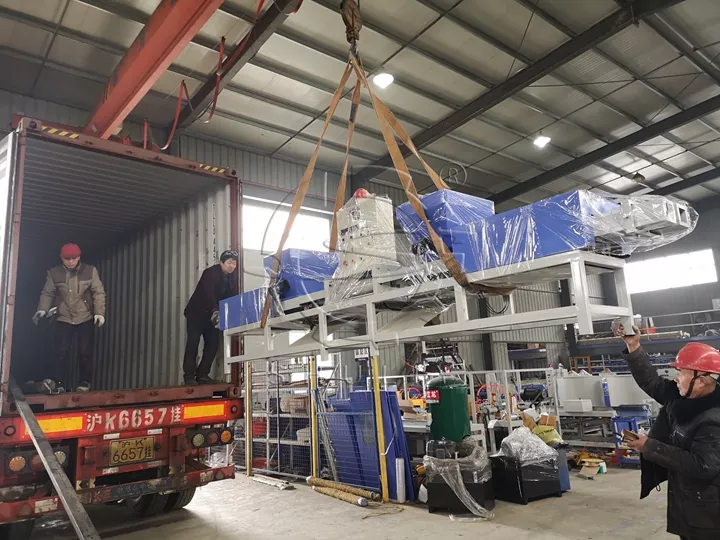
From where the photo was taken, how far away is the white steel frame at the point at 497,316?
294cm

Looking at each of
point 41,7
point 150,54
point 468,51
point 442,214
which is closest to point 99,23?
point 41,7

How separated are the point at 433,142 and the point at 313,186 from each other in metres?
3.02

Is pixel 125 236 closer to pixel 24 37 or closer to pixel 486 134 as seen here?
pixel 24 37

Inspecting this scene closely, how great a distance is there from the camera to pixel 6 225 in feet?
12.3

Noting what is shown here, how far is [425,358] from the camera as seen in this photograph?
1474 cm

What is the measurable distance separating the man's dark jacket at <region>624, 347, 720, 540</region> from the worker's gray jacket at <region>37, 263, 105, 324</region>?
15.5ft

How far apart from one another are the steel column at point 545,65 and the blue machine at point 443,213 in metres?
6.26

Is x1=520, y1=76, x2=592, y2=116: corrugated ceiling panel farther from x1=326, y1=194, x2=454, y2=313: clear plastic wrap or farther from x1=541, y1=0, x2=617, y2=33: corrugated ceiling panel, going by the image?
x1=326, y1=194, x2=454, y2=313: clear plastic wrap

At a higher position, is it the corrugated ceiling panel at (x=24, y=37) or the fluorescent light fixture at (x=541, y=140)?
the fluorescent light fixture at (x=541, y=140)

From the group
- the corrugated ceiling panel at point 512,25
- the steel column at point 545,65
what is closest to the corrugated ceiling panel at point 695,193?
the steel column at point 545,65

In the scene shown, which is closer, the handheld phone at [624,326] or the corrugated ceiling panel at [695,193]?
the handheld phone at [624,326]

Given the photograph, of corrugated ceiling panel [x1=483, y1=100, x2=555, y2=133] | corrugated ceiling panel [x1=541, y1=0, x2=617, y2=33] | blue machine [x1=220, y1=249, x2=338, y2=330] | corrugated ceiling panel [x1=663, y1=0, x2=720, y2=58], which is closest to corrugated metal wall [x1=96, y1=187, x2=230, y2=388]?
blue machine [x1=220, y1=249, x2=338, y2=330]

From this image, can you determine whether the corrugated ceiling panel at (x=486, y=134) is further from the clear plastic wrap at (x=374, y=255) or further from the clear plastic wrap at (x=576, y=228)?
the clear plastic wrap at (x=576, y=228)

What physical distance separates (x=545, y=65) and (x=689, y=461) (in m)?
7.99
